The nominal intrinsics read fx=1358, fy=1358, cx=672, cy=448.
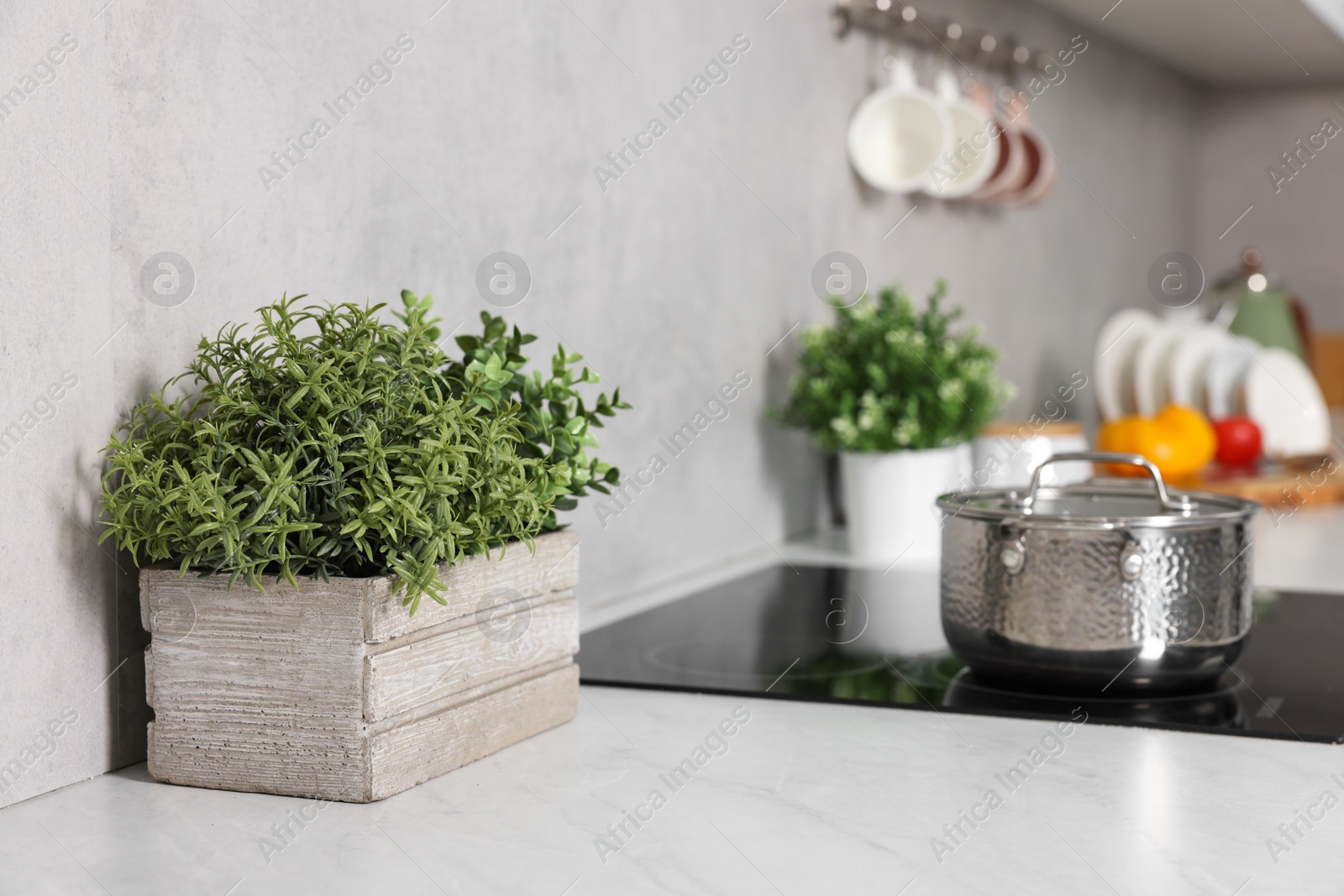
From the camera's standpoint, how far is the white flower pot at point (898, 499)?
153 centimetres

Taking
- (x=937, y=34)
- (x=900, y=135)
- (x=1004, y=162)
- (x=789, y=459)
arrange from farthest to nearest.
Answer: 1. (x=1004, y=162)
2. (x=937, y=34)
3. (x=900, y=135)
4. (x=789, y=459)

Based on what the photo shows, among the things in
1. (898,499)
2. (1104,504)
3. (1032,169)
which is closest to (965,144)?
(1032,169)

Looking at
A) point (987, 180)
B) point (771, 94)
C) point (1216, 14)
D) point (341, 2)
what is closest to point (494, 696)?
point (341, 2)

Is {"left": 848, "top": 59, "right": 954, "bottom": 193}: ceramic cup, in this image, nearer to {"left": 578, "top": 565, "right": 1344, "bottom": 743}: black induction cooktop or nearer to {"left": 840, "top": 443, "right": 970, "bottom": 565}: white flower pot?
{"left": 840, "top": 443, "right": 970, "bottom": 565}: white flower pot

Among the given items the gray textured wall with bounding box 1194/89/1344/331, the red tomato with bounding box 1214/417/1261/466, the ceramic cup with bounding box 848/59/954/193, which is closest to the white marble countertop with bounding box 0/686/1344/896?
the ceramic cup with bounding box 848/59/954/193

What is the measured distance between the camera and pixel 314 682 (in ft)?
2.33

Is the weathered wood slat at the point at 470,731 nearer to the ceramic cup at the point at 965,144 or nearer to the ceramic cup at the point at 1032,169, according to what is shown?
the ceramic cup at the point at 965,144

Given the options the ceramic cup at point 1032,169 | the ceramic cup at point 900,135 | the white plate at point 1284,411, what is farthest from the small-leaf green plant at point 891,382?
the white plate at point 1284,411

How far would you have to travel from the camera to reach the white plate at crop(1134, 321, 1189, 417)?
86.9 inches

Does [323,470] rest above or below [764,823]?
above

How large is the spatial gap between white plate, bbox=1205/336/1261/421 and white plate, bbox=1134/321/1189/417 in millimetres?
67

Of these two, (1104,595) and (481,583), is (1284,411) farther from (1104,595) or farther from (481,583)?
(481,583)

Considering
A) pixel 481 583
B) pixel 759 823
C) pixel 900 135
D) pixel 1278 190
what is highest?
pixel 1278 190

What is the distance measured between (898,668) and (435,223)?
50 centimetres
